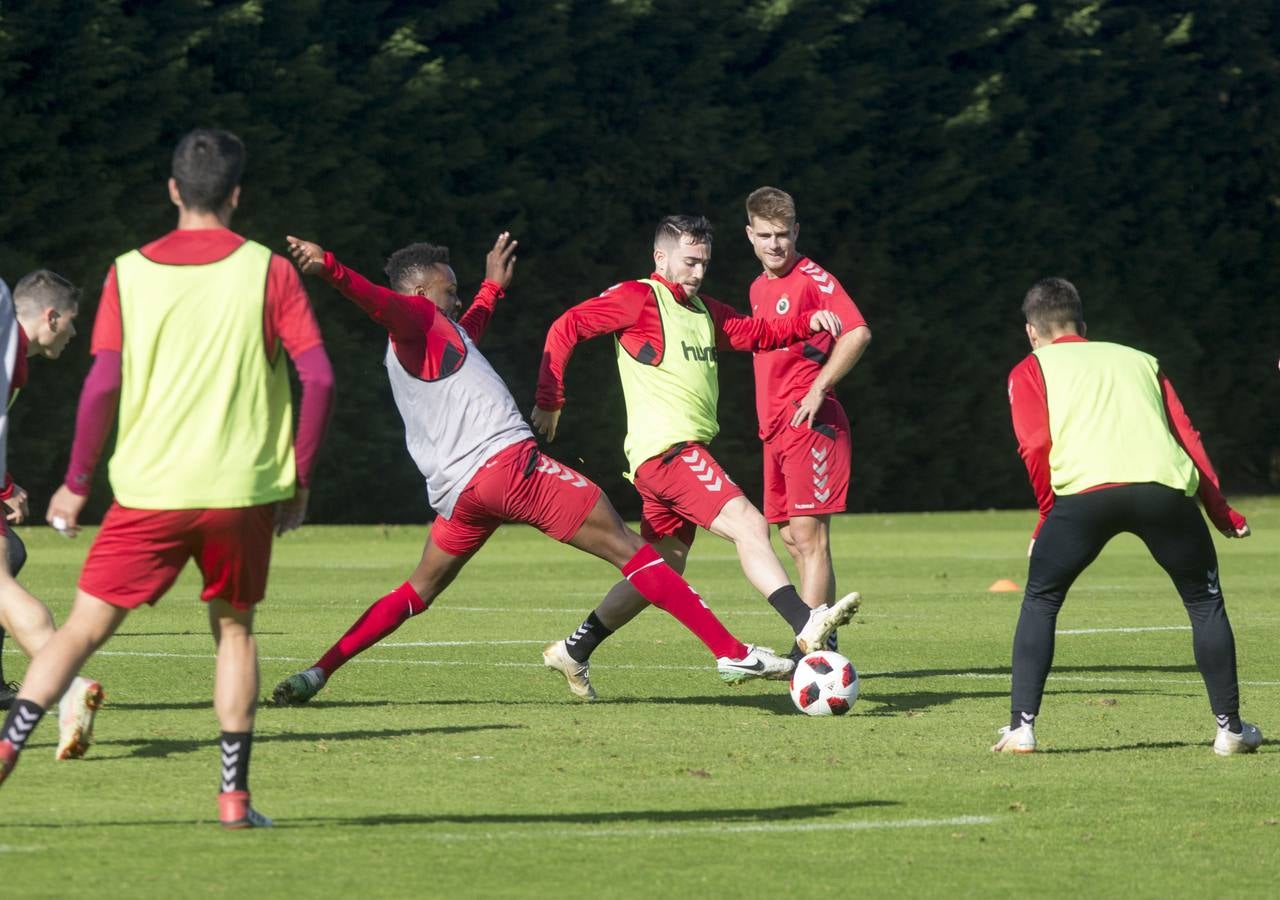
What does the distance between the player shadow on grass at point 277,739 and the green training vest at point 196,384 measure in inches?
85.0

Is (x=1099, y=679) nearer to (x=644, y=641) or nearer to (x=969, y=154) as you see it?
(x=644, y=641)

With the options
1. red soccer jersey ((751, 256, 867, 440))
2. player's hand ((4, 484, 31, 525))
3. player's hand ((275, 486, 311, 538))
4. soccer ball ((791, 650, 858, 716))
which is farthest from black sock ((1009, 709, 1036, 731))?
player's hand ((4, 484, 31, 525))

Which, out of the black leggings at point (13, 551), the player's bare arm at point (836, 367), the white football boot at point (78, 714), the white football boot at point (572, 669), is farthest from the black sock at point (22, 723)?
the player's bare arm at point (836, 367)

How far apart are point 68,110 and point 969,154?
13.6 m

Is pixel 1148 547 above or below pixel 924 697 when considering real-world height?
above

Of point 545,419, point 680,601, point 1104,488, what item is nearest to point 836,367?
point 545,419

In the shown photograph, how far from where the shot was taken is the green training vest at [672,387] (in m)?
10.4

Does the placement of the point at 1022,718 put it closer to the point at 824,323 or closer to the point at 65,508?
the point at 824,323

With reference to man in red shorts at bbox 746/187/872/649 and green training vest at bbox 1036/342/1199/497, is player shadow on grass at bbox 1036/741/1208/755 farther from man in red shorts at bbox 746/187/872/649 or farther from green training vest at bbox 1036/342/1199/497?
man in red shorts at bbox 746/187/872/649

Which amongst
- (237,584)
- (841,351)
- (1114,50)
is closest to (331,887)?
(237,584)

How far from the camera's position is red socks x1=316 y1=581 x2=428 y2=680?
983 cm

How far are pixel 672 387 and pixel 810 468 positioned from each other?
1226mm

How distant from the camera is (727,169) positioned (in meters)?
Answer: 30.5

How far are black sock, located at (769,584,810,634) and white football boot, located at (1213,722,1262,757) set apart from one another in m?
1.97
